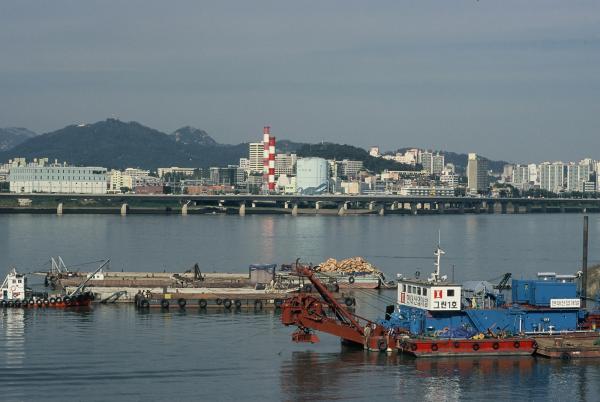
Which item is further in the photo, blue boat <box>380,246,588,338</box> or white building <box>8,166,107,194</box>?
white building <box>8,166,107,194</box>

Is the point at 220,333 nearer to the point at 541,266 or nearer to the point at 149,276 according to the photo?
the point at 149,276

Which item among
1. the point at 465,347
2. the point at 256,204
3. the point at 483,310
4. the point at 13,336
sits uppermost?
the point at 256,204

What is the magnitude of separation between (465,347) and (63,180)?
5542 inches

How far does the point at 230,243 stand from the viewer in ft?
251

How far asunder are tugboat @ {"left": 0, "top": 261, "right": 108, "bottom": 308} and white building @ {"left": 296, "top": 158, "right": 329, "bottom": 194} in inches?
5788

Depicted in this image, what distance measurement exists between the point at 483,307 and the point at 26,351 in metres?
12.0

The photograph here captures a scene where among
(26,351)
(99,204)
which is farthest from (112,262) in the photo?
(99,204)

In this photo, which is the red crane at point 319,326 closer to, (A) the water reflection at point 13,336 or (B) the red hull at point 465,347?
(B) the red hull at point 465,347

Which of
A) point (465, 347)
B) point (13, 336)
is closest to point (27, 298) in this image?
point (13, 336)

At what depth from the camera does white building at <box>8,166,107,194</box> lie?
162875mm

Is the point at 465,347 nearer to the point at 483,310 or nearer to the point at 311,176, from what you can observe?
the point at 483,310

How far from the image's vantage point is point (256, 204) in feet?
540

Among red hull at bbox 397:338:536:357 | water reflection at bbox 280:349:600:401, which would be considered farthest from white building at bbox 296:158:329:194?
water reflection at bbox 280:349:600:401

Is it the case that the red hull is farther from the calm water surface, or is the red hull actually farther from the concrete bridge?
the concrete bridge
